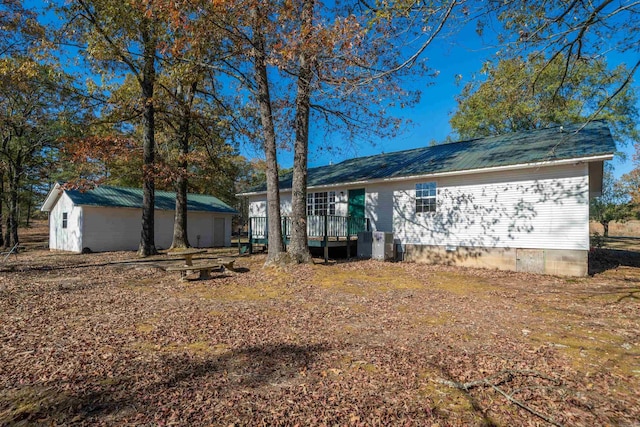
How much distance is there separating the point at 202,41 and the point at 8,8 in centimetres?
825

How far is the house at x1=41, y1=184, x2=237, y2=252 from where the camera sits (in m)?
18.9

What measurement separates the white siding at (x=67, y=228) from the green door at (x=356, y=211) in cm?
1457

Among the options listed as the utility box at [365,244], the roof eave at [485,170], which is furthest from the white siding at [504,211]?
the utility box at [365,244]

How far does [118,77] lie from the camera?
582 inches

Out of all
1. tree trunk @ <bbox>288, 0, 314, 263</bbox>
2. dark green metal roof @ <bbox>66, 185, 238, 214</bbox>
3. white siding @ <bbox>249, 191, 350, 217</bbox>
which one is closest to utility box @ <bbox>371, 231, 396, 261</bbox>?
white siding @ <bbox>249, 191, 350, 217</bbox>

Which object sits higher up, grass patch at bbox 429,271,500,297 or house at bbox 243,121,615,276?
house at bbox 243,121,615,276

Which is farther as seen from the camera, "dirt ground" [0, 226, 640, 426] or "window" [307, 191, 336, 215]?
"window" [307, 191, 336, 215]

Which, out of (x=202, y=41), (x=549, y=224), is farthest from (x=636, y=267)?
(x=202, y=41)

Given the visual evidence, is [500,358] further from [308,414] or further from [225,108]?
[225,108]

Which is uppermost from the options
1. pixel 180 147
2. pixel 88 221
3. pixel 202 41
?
pixel 202 41

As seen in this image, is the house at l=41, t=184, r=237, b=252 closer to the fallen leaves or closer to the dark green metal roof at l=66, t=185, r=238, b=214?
the dark green metal roof at l=66, t=185, r=238, b=214

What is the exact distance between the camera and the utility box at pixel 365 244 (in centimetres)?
1399

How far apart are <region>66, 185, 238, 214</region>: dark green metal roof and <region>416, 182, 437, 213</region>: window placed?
14924mm

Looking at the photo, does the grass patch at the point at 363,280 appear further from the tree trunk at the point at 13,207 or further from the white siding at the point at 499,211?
the tree trunk at the point at 13,207
